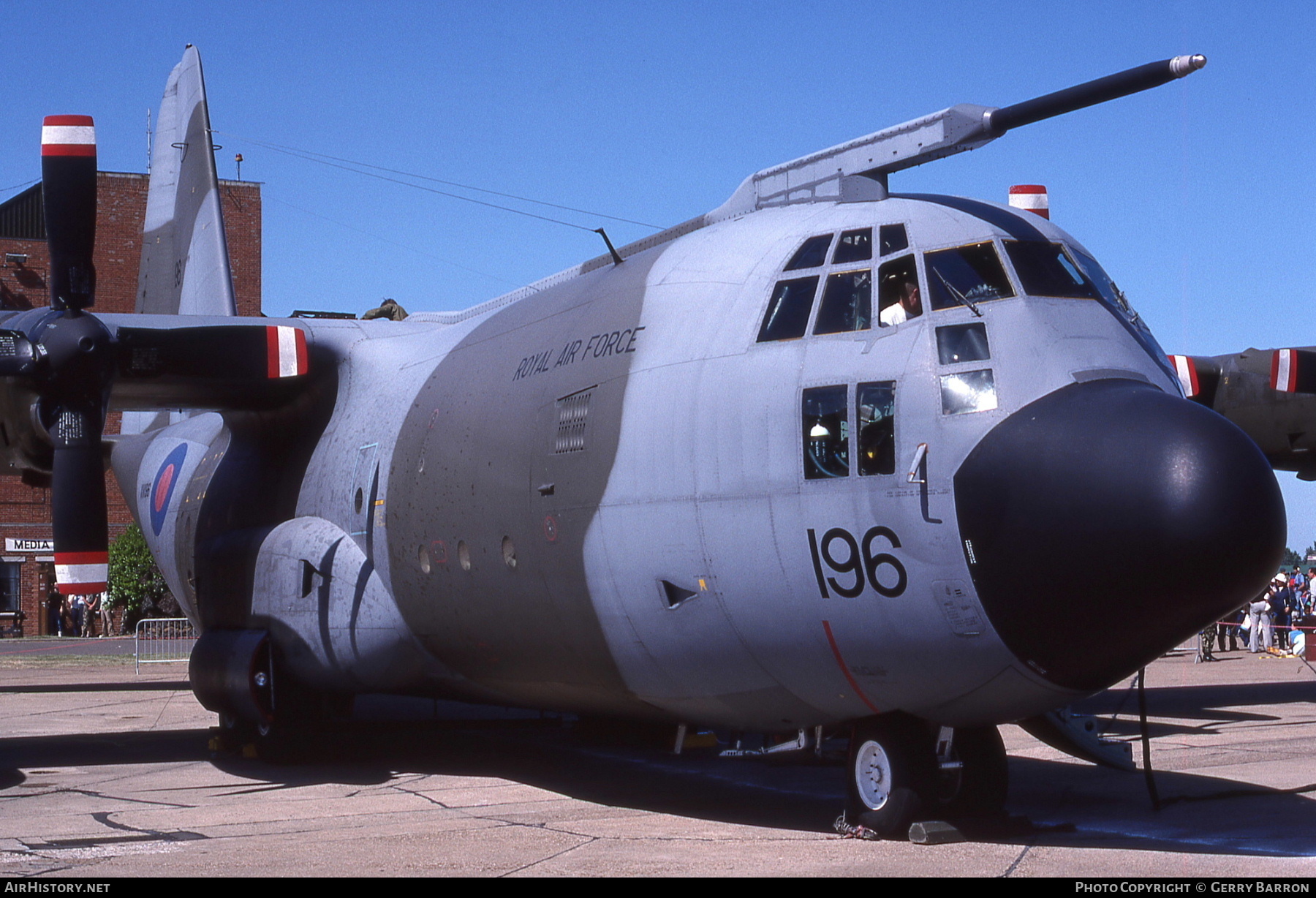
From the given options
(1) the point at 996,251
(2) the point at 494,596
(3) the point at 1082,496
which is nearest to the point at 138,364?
(2) the point at 494,596

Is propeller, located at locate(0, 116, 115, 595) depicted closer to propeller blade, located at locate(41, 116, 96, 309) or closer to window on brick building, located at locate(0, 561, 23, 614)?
propeller blade, located at locate(41, 116, 96, 309)

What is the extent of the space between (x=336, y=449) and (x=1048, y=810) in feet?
25.7

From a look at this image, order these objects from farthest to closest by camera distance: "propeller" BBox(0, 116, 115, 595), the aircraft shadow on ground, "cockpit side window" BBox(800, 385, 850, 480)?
1. "propeller" BBox(0, 116, 115, 595)
2. the aircraft shadow on ground
3. "cockpit side window" BBox(800, 385, 850, 480)

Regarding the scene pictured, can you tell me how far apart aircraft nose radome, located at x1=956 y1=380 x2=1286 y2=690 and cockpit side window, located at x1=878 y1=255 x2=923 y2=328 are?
1076 millimetres

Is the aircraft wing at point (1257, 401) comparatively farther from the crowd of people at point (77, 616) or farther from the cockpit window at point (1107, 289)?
the crowd of people at point (77, 616)

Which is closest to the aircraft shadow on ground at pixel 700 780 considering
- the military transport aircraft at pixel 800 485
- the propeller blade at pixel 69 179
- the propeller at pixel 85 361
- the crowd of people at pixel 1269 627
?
the military transport aircraft at pixel 800 485

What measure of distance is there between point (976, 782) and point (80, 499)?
9.29 m

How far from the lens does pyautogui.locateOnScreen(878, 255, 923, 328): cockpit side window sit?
27.7 feet

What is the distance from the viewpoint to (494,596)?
10969mm

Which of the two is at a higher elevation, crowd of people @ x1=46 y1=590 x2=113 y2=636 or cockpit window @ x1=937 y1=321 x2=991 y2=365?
cockpit window @ x1=937 y1=321 x2=991 y2=365

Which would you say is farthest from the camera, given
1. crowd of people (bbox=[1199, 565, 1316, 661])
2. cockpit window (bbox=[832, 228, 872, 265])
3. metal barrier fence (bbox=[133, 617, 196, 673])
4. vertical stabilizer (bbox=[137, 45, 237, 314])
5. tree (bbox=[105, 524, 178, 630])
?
tree (bbox=[105, 524, 178, 630])

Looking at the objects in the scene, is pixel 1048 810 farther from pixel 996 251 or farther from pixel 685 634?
pixel 996 251

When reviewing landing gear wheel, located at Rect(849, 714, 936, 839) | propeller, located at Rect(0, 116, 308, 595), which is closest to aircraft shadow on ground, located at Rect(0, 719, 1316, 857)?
landing gear wheel, located at Rect(849, 714, 936, 839)

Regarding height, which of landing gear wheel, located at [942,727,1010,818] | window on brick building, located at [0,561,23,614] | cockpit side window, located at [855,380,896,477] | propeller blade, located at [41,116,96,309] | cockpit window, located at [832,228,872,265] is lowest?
landing gear wheel, located at [942,727,1010,818]
